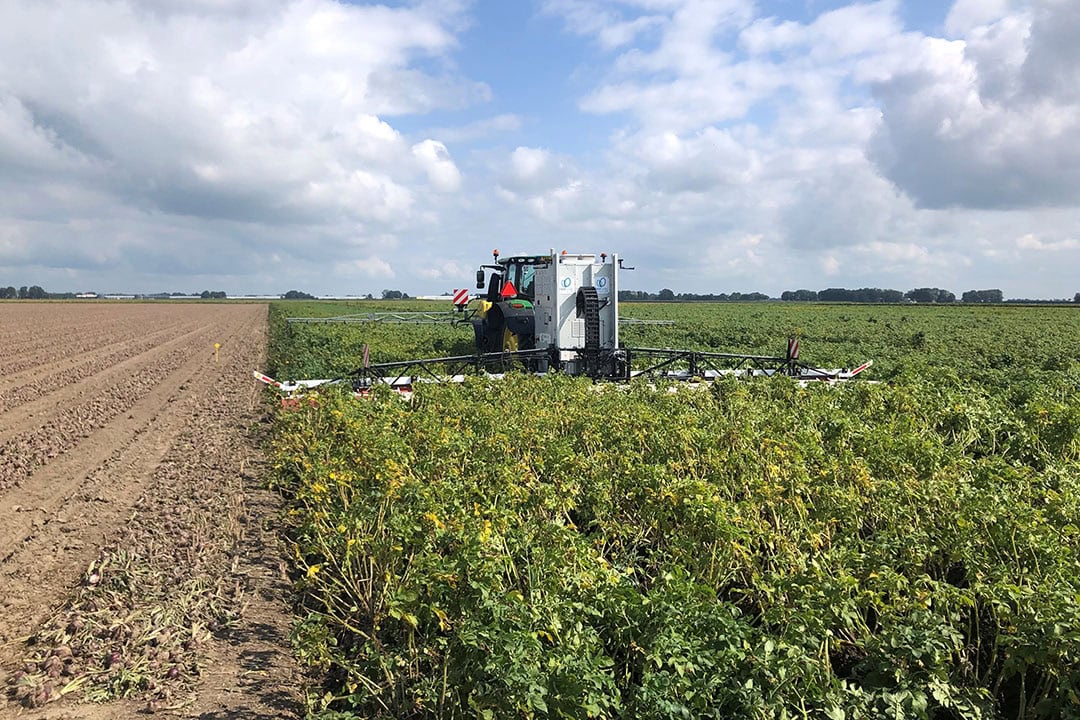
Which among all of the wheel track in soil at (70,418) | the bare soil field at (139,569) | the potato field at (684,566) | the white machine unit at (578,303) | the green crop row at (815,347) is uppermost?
the white machine unit at (578,303)

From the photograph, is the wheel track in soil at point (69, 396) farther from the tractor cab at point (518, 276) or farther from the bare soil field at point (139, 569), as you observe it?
the tractor cab at point (518, 276)

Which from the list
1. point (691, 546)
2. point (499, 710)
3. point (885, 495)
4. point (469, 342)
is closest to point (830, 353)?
point (469, 342)

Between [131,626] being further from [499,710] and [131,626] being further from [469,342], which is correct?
[469,342]

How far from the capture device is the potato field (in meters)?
3.40

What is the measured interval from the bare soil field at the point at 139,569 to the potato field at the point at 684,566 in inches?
18.0

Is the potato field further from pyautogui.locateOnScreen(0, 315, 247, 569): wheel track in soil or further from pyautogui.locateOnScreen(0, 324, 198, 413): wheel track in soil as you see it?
pyautogui.locateOnScreen(0, 324, 198, 413): wheel track in soil

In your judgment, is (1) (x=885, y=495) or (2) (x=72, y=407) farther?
(2) (x=72, y=407)

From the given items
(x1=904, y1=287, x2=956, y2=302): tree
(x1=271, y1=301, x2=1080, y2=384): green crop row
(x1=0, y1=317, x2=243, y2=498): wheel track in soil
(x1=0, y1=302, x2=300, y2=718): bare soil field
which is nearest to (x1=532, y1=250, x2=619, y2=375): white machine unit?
(x1=271, y1=301, x2=1080, y2=384): green crop row

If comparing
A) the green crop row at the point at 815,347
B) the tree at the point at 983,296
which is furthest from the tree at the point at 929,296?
the green crop row at the point at 815,347

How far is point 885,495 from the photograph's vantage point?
18.2ft

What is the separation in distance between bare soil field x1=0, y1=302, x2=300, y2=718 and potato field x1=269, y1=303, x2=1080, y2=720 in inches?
18.0

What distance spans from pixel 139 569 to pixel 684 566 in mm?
4512

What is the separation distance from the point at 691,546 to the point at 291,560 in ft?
12.3

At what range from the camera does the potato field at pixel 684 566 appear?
340cm
